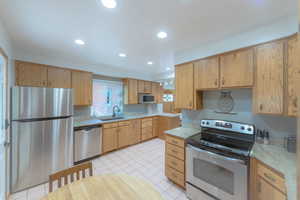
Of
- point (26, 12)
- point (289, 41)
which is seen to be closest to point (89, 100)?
point (26, 12)

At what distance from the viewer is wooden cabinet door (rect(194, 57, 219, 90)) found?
6.49 feet

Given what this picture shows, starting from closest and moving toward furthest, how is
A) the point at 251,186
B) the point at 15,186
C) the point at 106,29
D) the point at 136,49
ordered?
the point at 251,186, the point at 106,29, the point at 15,186, the point at 136,49

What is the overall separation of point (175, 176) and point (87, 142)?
217 cm

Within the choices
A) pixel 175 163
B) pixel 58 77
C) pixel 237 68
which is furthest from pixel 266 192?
pixel 58 77

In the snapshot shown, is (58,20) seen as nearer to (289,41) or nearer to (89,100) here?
(89,100)

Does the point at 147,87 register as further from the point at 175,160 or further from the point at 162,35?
the point at 175,160

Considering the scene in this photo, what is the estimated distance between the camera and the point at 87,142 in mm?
2902

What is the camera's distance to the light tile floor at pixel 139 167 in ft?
6.36

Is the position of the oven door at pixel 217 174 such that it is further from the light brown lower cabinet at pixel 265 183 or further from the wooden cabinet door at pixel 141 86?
the wooden cabinet door at pixel 141 86

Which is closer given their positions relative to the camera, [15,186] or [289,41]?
[289,41]

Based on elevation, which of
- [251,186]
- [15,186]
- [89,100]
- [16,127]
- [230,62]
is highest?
[230,62]

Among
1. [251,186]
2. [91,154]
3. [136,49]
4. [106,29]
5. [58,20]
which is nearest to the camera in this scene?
[251,186]

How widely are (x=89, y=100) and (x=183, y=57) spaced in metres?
2.64

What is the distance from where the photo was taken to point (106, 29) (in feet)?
5.82
